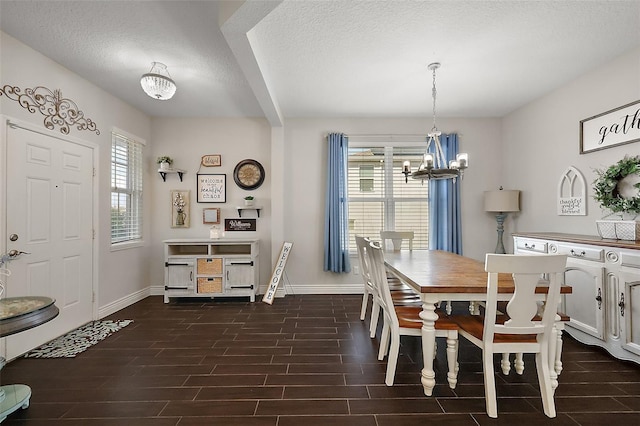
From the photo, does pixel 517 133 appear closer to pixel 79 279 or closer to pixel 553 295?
pixel 553 295

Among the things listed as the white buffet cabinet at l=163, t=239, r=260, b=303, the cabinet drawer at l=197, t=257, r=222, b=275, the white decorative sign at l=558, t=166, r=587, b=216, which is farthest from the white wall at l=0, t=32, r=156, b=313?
the white decorative sign at l=558, t=166, r=587, b=216

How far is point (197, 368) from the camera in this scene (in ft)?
7.82

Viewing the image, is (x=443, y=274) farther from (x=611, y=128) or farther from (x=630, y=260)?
(x=611, y=128)

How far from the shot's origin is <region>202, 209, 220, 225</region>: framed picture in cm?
454

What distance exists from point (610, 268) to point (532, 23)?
2.03m

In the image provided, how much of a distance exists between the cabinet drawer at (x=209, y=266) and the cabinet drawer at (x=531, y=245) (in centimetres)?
365

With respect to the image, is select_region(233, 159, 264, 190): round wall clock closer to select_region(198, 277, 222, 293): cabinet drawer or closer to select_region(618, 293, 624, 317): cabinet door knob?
select_region(198, 277, 222, 293): cabinet drawer

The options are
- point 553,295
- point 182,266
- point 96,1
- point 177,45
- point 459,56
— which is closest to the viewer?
point 553,295

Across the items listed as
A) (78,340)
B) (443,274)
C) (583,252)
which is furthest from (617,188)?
(78,340)

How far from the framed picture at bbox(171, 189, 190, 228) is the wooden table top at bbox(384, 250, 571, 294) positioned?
9.93 ft

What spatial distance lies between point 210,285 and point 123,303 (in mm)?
1064

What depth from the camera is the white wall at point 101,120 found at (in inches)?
101

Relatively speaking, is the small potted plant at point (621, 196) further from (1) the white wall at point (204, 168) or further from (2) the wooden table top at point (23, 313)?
(2) the wooden table top at point (23, 313)

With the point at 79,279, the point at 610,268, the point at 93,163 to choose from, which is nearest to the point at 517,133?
the point at 610,268
